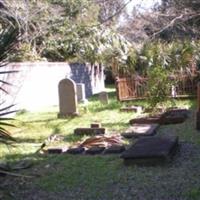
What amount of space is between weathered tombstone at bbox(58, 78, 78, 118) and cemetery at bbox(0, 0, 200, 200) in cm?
3

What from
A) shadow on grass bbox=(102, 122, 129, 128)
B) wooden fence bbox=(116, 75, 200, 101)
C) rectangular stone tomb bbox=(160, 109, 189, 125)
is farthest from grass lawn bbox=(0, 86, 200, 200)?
wooden fence bbox=(116, 75, 200, 101)

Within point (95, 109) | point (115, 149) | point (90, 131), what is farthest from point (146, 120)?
point (95, 109)

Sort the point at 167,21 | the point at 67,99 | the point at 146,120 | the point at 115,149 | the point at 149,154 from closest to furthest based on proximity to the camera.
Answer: the point at 149,154
the point at 115,149
the point at 146,120
the point at 67,99
the point at 167,21

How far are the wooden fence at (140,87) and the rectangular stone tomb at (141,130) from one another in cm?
537

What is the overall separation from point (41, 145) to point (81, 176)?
2792 millimetres

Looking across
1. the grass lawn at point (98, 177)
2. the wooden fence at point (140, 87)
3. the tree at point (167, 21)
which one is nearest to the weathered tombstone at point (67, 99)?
the wooden fence at point (140, 87)

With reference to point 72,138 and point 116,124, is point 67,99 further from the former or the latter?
point 72,138

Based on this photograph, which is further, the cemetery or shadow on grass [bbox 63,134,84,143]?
shadow on grass [bbox 63,134,84,143]

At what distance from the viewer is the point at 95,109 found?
15977 millimetres

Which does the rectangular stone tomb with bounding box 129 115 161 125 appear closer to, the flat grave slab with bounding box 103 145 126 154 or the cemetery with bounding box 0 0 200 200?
the cemetery with bounding box 0 0 200 200

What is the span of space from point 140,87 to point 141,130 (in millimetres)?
6654

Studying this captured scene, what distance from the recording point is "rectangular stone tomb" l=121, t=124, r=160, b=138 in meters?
10.3

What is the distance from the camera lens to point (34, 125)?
43.6ft

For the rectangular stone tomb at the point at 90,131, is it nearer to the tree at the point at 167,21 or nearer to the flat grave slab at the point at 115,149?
the flat grave slab at the point at 115,149
